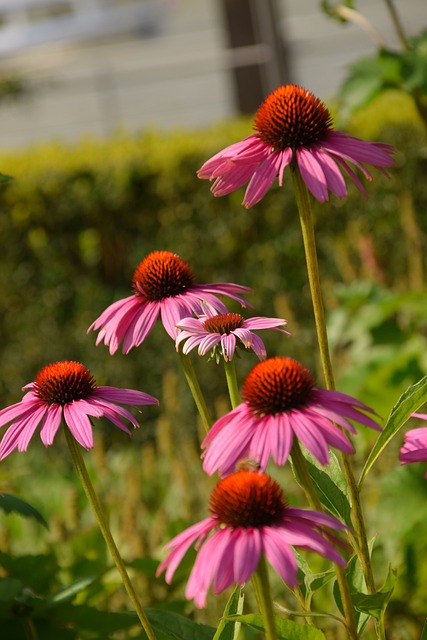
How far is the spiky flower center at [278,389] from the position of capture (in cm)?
120

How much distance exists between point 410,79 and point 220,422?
1.53m

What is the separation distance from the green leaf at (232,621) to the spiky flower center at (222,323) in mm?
346

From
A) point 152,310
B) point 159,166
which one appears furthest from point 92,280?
point 152,310

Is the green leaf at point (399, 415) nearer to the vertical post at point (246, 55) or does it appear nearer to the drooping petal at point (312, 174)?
the drooping petal at point (312, 174)

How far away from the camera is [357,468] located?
12.4ft

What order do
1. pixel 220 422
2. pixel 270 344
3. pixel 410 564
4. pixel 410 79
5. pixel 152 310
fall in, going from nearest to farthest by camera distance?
pixel 220 422
pixel 152 310
pixel 410 79
pixel 410 564
pixel 270 344

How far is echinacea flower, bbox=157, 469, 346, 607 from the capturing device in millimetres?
1054

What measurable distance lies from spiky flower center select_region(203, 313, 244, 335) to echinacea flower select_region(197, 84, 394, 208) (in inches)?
6.3

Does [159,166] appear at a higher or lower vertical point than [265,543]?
higher

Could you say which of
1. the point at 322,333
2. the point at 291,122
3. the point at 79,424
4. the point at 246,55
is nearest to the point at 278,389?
the point at 322,333

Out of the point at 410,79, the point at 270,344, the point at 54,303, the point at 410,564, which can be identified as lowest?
the point at 410,564

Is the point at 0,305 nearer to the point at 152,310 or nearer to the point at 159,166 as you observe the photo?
the point at 159,166

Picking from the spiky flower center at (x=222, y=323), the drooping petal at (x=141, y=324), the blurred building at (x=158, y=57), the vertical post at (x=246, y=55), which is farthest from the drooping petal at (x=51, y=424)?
the vertical post at (x=246, y=55)

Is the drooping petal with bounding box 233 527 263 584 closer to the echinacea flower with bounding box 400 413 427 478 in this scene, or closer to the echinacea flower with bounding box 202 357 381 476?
the echinacea flower with bounding box 202 357 381 476
